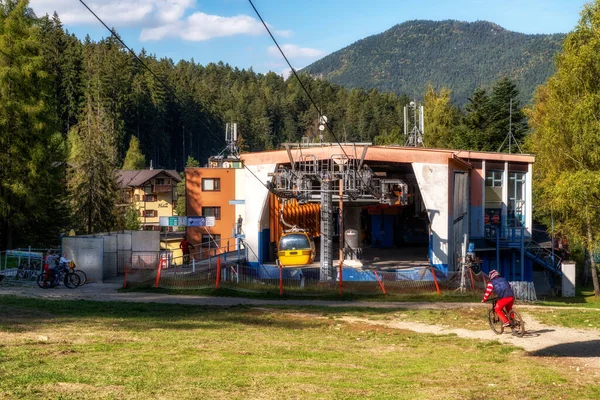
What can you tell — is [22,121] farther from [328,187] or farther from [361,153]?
[328,187]

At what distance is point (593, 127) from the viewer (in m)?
34.0

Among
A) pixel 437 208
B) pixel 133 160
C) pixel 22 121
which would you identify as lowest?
pixel 437 208

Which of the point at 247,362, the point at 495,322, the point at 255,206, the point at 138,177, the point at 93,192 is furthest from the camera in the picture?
the point at 138,177

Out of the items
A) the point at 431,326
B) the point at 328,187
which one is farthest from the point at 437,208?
the point at 431,326

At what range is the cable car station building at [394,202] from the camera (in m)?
32.6

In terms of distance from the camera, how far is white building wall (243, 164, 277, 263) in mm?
36594

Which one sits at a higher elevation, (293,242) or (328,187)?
(328,187)

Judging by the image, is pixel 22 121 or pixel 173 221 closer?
pixel 173 221

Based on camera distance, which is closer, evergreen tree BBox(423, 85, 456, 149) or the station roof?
the station roof

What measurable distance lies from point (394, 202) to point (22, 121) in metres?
20.9

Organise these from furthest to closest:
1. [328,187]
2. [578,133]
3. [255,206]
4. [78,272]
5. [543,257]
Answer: [543,257]
[255,206]
[578,133]
[328,187]
[78,272]

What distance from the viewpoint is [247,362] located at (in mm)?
12664

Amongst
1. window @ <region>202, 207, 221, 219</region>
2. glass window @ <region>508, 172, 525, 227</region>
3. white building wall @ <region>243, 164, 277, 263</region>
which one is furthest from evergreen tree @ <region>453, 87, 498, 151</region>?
white building wall @ <region>243, 164, 277, 263</region>

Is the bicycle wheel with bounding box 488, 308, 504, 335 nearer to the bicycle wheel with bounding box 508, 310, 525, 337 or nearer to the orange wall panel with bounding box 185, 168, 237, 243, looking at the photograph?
the bicycle wheel with bounding box 508, 310, 525, 337
